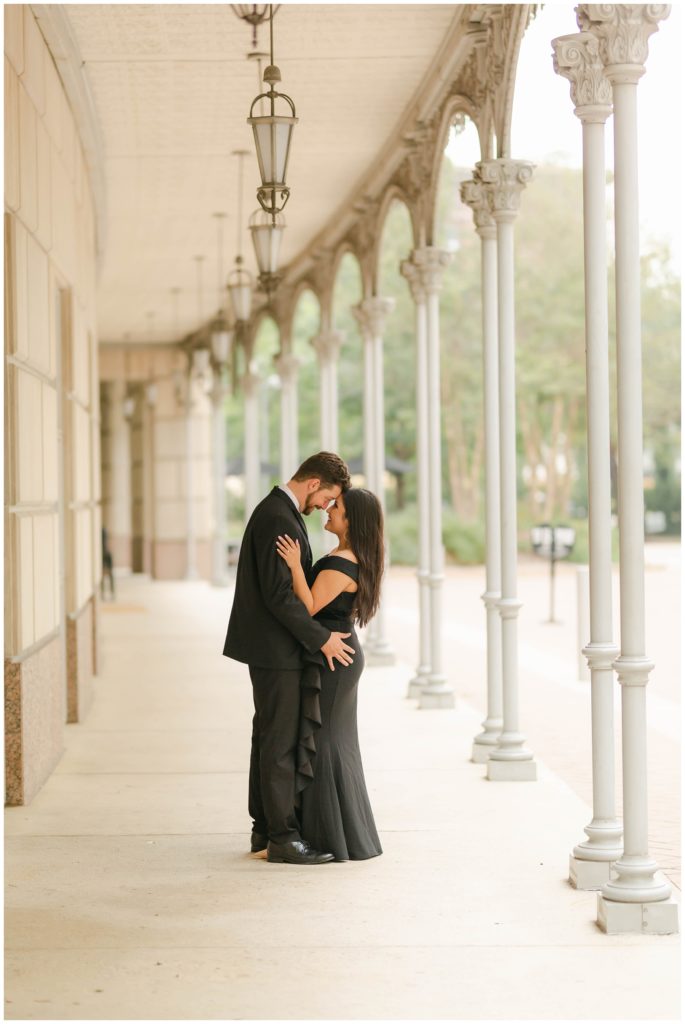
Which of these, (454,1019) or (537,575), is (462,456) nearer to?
(537,575)

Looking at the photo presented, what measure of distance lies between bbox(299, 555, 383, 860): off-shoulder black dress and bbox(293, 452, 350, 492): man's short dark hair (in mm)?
343

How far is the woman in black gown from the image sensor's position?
6695 mm

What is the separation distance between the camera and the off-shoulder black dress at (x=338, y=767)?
6.70 meters

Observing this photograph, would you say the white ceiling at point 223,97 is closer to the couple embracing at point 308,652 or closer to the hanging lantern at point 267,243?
the hanging lantern at point 267,243

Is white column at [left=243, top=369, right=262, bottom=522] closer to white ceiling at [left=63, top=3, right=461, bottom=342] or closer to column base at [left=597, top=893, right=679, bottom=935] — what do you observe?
white ceiling at [left=63, top=3, right=461, bottom=342]

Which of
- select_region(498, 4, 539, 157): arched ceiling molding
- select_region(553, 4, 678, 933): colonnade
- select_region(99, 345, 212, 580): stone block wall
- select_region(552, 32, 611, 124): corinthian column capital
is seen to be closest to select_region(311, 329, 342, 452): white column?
select_region(498, 4, 539, 157): arched ceiling molding

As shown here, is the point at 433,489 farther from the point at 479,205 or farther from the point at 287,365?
the point at 287,365

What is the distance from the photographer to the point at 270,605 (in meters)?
6.65

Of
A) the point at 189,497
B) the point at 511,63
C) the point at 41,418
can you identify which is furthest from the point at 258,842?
the point at 189,497

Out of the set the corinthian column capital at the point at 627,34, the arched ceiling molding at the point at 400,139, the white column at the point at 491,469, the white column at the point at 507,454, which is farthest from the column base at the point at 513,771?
the arched ceiling molding at the point at 400,139

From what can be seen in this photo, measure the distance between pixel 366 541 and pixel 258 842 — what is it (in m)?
1.48

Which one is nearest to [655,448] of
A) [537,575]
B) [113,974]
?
[537,575]

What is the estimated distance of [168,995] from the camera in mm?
4844

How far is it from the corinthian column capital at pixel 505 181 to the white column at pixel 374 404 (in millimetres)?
6003
